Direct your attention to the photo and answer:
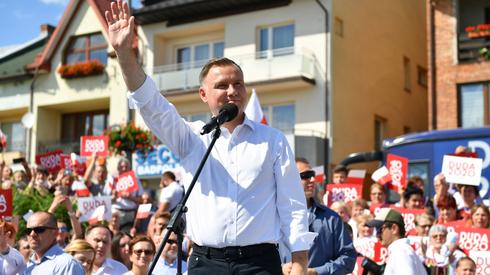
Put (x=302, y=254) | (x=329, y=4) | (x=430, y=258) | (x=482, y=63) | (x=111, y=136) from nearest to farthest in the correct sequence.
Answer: (x=302, y=254) < (x=430, y=258) < (x=111, y=136) < (x=482, y=63) < (x=329, y=4)

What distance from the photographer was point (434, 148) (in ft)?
48.1

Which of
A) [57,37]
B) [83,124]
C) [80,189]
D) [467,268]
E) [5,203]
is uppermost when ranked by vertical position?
[57,37]

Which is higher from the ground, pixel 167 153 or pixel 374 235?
pixel 167 153

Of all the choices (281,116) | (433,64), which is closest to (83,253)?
(433,64)

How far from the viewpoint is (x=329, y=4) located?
82.4ft

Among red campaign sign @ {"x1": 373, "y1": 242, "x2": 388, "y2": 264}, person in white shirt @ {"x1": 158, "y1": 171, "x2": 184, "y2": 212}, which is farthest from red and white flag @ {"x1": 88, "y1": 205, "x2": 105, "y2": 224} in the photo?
red campaign sign @ {"x1": 373, "y1": 242, "x2": 388, "y2": 264}

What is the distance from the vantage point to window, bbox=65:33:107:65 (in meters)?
31.0

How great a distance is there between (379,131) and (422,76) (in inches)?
164

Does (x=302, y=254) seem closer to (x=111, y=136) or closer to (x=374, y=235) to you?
(x=374, y=235)

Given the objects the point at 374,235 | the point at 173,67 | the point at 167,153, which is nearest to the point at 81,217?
the point at 374,235

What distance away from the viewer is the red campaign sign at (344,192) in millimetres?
11523

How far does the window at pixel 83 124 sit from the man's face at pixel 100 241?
78.6ft

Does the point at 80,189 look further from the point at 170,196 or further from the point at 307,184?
the point at 307,184

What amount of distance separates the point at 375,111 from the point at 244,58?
5138mm
